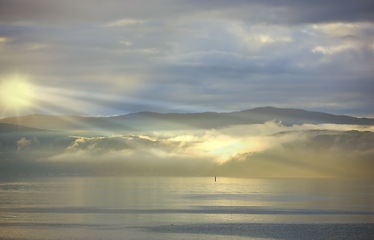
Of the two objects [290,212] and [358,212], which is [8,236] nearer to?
[290,212]

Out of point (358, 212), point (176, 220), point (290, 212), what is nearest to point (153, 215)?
point (176, 220)

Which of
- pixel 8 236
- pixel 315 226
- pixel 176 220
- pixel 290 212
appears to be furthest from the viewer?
pixel 290 212

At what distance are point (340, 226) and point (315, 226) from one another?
534cm

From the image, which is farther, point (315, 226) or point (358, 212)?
point (358, 212)

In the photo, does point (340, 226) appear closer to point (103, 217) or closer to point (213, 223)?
point (213, 223)

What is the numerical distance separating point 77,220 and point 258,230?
40490mm

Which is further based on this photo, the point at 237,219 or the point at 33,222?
the point at 237,219

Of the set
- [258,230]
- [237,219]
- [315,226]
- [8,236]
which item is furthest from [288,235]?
[8,236]

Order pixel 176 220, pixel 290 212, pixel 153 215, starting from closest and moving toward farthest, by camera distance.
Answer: pixel 176 220, pixel 153 215, pixel 290 212

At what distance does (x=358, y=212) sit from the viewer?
460 ft

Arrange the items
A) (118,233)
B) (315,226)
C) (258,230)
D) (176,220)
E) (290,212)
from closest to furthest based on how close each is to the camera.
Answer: (118,233), (258,230), (315,226), (176,220), (290,212)

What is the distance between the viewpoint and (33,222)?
107m

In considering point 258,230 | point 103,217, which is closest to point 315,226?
point 258,230

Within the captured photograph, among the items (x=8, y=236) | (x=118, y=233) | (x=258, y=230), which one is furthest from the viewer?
(x=258, y=230)
